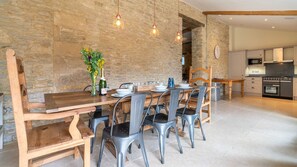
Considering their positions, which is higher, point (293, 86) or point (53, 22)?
point (53, 22)

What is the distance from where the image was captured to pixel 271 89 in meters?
6.94

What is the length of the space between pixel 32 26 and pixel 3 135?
6.01 ft

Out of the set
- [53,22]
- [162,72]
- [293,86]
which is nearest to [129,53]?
[162,72]

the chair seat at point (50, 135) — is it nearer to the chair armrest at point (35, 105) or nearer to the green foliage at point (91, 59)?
the chair armrest at point (35, 105)

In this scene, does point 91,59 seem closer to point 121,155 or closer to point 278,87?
point 121,155

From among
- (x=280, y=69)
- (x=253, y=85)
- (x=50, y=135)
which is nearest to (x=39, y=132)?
(x=50, y=135)

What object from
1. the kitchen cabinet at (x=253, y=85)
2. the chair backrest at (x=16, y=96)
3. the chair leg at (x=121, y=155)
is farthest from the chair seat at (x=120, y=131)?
the kitchen cabinet at (x=253, y=85)

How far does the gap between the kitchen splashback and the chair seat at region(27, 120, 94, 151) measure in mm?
8436

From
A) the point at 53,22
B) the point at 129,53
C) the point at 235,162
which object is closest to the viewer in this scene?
the point at 235,162

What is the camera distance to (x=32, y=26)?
9.30 feet

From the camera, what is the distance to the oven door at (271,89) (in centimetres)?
676

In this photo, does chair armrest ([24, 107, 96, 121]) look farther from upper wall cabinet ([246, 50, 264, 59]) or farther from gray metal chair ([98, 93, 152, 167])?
upper wall cabinet ([246, 50, 264, 59])

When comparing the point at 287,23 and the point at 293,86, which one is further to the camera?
the point at 293,86

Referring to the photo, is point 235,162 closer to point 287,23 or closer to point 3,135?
point 3,135
